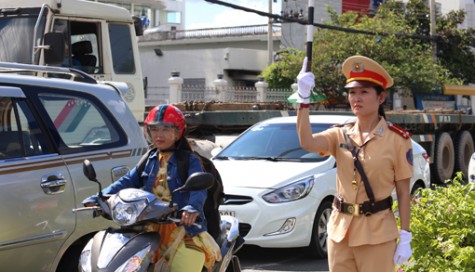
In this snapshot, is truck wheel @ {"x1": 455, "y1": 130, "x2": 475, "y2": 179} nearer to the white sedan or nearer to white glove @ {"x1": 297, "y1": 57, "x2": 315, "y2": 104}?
the white sedan

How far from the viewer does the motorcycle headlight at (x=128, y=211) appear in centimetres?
429

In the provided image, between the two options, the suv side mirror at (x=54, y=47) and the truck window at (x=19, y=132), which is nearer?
the truck window at (x=19, y=132)

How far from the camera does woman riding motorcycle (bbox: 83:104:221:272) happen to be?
177 inches

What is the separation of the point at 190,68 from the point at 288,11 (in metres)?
5.48

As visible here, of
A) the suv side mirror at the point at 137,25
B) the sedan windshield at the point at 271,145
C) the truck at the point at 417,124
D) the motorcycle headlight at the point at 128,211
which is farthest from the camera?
the truck at the point at 417,124

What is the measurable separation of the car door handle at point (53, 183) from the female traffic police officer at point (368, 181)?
185 centimetres

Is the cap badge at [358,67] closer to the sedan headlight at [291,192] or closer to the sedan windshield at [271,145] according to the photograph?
the sedan headlight at [291,192]

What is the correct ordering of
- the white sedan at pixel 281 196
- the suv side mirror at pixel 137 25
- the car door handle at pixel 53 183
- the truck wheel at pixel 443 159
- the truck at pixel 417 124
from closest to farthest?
the car door handle at pixel 53 183 → the white sedan at pixel 281 196 → the suv side mirror at pixel 137 25 → the truck at pixel 417 124 → the truck wheel at pixel 443 159

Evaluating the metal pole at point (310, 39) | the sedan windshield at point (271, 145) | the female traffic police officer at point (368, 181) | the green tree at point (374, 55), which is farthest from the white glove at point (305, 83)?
the green tree at point (374, 55)

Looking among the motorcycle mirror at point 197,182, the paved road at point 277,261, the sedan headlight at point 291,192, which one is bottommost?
the paved road at point 277,261

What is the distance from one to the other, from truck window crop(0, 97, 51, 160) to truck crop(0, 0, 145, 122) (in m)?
4.06

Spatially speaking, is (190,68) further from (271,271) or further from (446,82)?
(271,271)

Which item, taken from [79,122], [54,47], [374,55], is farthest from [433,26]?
[79,122]

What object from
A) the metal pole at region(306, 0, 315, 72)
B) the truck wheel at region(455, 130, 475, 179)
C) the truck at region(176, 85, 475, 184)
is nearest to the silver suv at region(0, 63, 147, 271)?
the metal pole at region(306, 0, 315, 72)
